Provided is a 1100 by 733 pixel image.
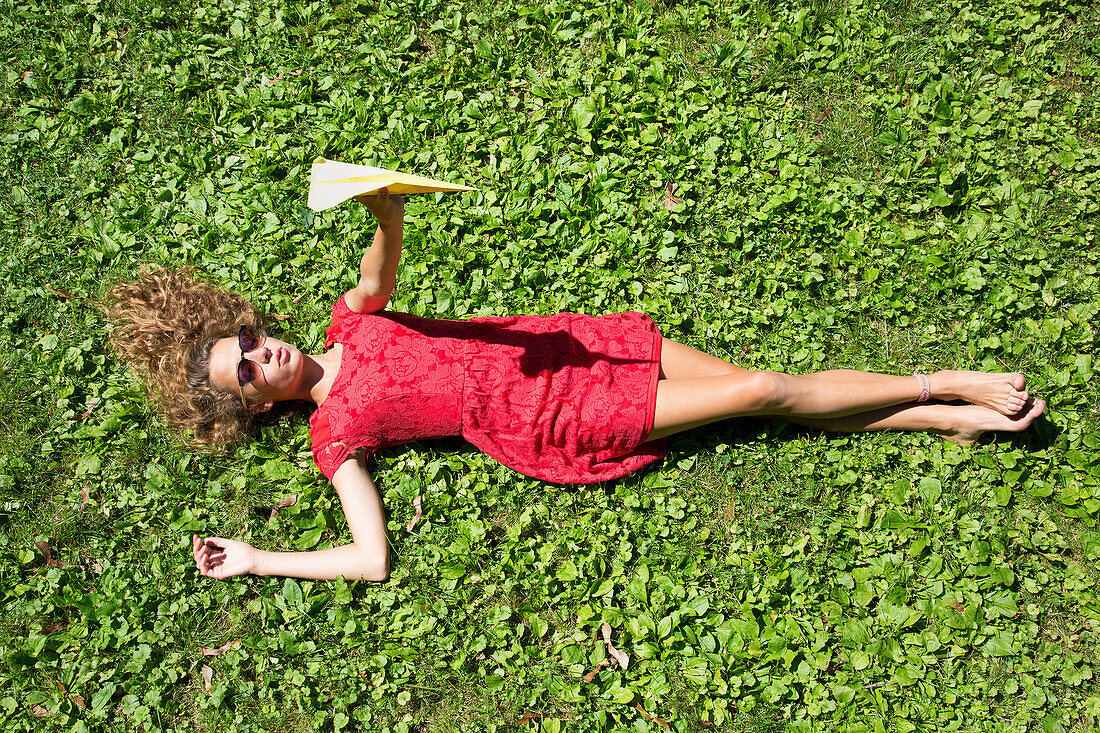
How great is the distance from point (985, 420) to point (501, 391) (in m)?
2.64

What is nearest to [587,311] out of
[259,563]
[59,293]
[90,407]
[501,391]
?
[501,391]

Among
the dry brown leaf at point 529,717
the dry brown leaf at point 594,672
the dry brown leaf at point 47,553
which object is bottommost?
the dry brown leaf at point 529,717

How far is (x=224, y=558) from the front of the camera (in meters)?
4.16

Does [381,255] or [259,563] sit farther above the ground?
[381,255]

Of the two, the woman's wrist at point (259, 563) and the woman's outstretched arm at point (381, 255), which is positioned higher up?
the woman's outstretched arm at point (381, 255)

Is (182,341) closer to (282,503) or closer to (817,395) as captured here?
(282,503)

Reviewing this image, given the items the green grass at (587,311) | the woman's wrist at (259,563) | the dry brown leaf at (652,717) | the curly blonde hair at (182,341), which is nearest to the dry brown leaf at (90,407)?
the green grass at (587,311)

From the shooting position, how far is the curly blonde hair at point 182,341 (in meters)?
3.99

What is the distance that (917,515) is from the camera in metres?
4.09

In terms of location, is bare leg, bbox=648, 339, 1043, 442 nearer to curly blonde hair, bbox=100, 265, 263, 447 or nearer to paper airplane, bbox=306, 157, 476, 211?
paper airplane, bbox=306, 157, 476, 211

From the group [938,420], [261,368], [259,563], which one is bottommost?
[259,563]

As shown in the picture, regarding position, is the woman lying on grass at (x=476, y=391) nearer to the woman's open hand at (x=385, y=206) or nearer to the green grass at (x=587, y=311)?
the green grass at (x=587, y=311)

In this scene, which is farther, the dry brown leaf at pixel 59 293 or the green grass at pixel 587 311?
the dry brown leaf at pixel 59 293

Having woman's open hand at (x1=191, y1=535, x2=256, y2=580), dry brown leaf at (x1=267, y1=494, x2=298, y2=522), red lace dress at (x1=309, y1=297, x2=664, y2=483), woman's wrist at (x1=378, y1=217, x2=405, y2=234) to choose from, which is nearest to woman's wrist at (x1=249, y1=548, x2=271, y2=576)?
woman's open hand at (x1=191, y1=535, x2=256, y2=580)
